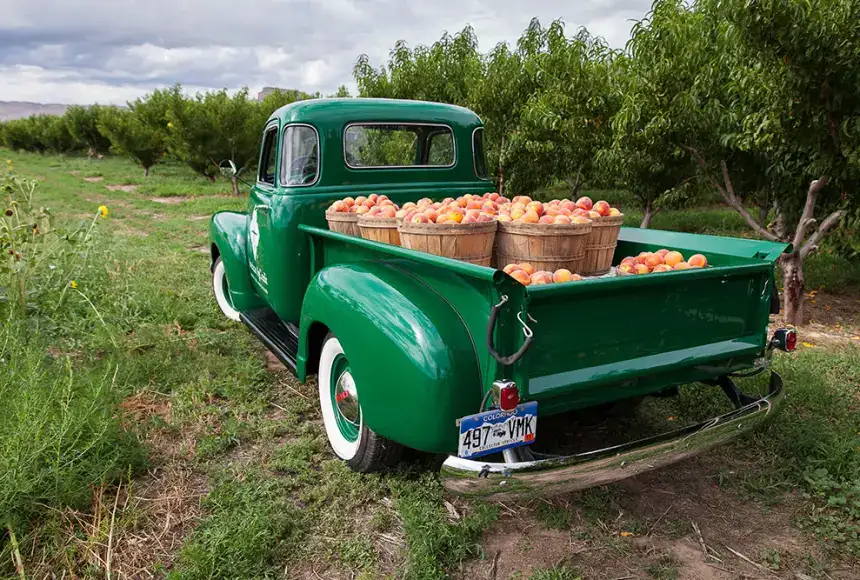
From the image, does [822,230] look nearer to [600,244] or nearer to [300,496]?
[600,244]

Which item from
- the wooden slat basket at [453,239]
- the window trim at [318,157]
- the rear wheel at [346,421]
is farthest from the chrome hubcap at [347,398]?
the window trim at [318,157]

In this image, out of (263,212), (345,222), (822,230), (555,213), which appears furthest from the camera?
(822,230)

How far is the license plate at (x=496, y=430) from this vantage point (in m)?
2.09

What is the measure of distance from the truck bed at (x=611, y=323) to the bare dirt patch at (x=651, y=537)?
26.4 inches

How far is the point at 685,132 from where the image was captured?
6238 mm

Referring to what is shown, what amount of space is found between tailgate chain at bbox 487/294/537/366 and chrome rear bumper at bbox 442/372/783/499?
37 centimetres

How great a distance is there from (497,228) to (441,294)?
0.61 meters

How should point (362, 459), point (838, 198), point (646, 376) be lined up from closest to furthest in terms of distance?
1. point (646, 376)
2. point (362, 459)
3. point (838, 198)

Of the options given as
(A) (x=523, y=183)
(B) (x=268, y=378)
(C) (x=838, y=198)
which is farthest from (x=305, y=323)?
(A) (x=523, y=183)

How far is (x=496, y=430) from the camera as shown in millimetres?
2125

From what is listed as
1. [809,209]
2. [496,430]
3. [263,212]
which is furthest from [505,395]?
[809,209]

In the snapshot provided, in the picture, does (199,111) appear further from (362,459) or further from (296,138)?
(362,459)

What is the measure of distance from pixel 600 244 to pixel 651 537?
139cm

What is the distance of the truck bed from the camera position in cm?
213
